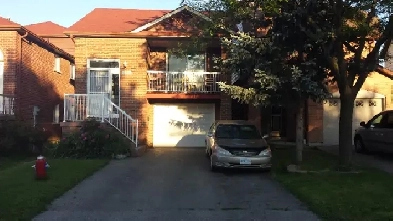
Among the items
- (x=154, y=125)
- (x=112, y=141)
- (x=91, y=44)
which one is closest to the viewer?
(x=112, y=141)

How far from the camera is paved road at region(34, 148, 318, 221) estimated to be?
7.73 m

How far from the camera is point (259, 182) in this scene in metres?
11.4

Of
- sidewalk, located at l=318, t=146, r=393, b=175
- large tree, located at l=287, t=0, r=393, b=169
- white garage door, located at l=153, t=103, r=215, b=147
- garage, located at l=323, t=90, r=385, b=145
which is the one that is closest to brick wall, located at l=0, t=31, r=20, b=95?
white garage door, located at l=153, t=103, r=215, b=147

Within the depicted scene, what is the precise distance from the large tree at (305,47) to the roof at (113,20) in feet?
26.2

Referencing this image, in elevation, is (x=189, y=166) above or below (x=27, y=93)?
below

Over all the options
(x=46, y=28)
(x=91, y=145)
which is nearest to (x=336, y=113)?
(x=91, y=145)

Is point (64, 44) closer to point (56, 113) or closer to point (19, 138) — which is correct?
point (56, 113)

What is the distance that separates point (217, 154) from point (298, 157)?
2353mm

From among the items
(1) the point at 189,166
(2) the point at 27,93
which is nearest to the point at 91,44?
(2) the point at 27,93

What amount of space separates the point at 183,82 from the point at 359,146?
7703mm

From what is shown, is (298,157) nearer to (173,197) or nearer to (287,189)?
(287,189)

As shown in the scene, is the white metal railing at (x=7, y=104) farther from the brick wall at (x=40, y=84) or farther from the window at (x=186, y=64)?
the window at (x=186, y=64)

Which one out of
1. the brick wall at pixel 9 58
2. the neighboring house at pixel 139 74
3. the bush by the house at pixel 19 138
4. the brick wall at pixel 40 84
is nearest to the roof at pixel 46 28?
the brick wall at pixel 40 84

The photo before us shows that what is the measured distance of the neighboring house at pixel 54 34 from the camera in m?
26.9
